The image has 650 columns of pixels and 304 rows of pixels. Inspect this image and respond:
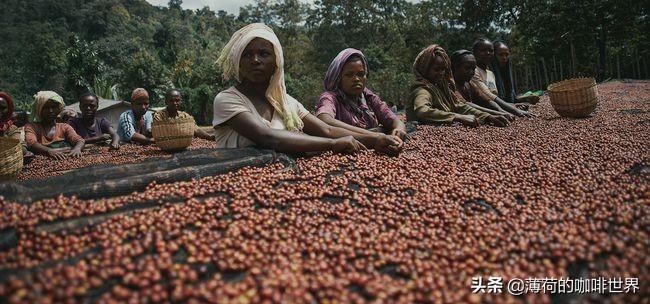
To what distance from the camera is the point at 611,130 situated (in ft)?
10.4

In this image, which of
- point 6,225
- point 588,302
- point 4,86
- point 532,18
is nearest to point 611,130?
point 588,302

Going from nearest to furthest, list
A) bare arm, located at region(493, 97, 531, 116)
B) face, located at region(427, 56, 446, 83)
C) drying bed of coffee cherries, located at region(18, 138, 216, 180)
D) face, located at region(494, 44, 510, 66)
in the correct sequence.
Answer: drying bed of coffee cherries, located at region(18, 138, 216, 180), face, located at region(427, 56, 446, 83), bare arm, located at region(493, 97, 531, 116), face, located at region(494, 44, 510, 66)

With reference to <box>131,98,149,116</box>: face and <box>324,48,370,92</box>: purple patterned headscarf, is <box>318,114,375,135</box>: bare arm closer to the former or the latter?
<box>324,48,370,92</box>: purple patterned headscarf

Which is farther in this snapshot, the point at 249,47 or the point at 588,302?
the point at 249,47

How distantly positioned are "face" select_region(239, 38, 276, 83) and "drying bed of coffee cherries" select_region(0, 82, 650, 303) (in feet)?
2.61

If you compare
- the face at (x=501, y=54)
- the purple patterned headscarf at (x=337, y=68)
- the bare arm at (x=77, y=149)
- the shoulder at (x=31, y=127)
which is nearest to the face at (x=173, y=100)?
the bare arm at (x=77, y=149)

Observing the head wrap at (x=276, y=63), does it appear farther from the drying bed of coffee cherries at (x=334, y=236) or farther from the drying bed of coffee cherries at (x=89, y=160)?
the drying bed of coffee cherries at (x=89, y=160)

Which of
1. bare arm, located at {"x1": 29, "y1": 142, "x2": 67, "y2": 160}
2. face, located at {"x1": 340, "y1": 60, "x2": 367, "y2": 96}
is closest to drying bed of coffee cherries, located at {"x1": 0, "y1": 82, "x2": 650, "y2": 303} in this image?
face, located at {"x1": 340, "y1": 60, "x2": 367, "y2": 96}

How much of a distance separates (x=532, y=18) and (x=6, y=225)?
1754cm

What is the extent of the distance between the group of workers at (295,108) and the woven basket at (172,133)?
2.92 ft

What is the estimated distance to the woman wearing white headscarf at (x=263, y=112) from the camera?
2277mm

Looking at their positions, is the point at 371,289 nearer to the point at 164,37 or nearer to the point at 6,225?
the point at 6,225

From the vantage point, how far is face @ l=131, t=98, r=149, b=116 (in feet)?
18.7

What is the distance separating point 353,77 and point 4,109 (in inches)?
153
